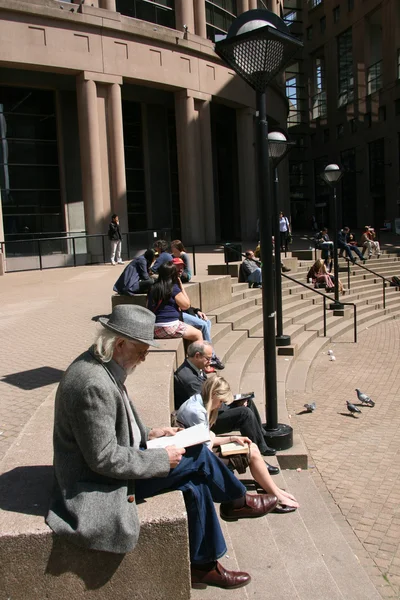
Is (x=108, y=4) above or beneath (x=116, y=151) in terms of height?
above

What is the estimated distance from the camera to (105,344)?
9.85 ft

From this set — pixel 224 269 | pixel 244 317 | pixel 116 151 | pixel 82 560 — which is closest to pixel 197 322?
pixel 244 317

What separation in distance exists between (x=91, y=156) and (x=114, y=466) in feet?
68.5

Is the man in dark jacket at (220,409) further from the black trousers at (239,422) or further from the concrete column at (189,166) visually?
the concrete column at (189,166)

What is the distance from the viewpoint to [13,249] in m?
20.1

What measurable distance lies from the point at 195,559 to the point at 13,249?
1826 centimetres

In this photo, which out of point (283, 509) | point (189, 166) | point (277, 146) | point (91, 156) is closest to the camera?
point (283, 509)

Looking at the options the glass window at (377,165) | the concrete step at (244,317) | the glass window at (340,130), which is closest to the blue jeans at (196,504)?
the concrete step at (244,317)

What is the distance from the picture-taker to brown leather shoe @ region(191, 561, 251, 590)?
11.0 ft

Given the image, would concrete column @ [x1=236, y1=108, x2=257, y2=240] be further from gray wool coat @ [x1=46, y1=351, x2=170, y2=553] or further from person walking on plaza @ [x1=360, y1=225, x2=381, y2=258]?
gray wool coat @ [x1=46, y1=351, x2=170, y2=553]

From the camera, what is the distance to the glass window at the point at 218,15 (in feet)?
94.9

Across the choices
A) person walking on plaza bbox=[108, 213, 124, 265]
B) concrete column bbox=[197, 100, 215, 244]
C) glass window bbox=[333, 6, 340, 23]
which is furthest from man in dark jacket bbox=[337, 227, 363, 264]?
glass window bbox=[333, 6, 340, 23]

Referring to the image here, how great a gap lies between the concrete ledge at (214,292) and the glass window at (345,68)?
35608 mm

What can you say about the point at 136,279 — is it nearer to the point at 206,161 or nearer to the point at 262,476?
the point at 262,476
